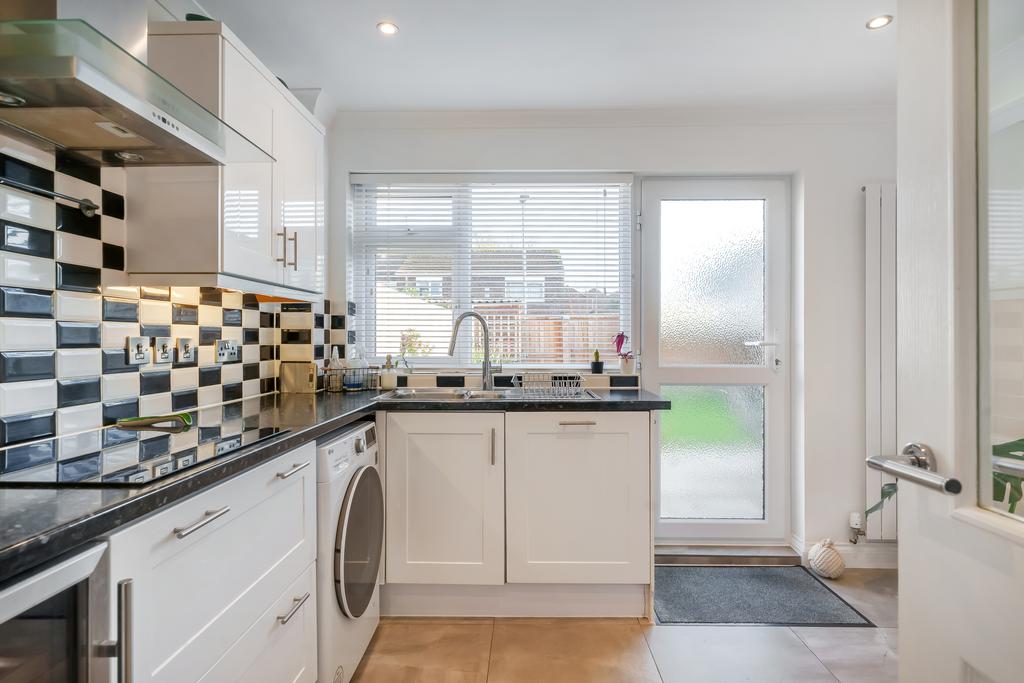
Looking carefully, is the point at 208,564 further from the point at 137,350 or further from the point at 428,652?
the point at 428,652

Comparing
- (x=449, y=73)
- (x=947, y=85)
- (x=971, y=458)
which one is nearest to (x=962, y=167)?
(x=947, y=85)

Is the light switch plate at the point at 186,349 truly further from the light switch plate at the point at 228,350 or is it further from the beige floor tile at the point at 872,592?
the beige floor tile at the point at 872,592

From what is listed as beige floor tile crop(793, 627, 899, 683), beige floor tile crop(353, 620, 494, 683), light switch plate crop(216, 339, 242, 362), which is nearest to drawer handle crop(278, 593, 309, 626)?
beige floor tile crop(353, 620, 494, 683)

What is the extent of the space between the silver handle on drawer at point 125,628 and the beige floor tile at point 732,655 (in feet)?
5.54

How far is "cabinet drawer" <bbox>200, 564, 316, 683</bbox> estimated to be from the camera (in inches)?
45.3

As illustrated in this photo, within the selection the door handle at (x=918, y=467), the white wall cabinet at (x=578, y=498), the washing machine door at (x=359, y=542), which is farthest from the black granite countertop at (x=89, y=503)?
the door handle at (x=918, y=467)

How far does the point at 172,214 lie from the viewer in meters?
1.60

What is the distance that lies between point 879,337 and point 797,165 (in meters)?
0.99

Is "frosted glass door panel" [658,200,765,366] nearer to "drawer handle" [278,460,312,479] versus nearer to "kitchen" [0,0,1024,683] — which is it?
"kitchen" [0,0,1024,683]

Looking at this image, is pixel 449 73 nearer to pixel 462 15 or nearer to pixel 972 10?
pixel 462 15

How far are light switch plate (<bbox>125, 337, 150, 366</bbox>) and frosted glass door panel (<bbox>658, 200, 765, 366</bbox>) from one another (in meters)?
2.38

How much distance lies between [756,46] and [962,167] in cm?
182

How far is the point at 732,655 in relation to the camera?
197cm

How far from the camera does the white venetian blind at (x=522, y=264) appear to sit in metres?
2.87
